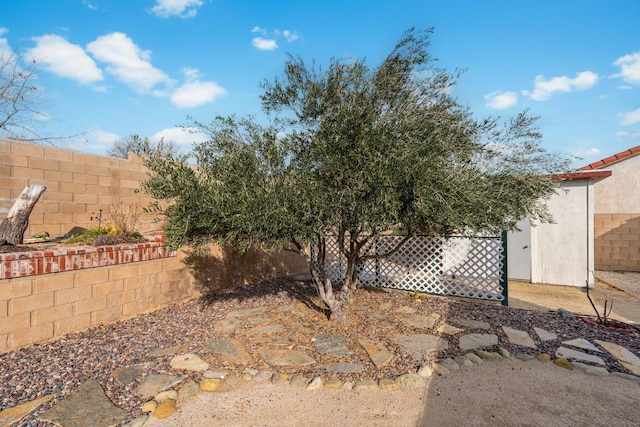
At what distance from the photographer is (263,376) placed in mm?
3127

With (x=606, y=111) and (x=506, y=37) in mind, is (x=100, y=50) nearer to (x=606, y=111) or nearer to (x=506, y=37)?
(x=506, y=37)

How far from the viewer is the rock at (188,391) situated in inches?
108

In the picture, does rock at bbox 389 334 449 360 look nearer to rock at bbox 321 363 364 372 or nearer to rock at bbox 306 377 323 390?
rock at bbox 321 363 364 372

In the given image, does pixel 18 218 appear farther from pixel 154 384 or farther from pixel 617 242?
pixel 617 242

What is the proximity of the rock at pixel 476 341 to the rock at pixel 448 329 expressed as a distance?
177 mm

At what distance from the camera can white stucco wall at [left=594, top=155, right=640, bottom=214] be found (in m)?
9.99

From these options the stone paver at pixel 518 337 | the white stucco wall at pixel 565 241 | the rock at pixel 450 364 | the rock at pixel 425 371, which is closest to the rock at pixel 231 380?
the rock at pixel 425 371

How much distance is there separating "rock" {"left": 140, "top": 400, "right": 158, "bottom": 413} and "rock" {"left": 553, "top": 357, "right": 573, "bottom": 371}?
3.96 metres

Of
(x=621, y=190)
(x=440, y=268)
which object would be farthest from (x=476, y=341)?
(x=621, y=190)

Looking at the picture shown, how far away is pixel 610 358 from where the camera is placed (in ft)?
11.7

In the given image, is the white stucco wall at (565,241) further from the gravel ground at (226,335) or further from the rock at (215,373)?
the rock at (215,373)

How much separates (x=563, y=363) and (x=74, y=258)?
5.76m

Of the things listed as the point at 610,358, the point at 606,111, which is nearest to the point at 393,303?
the point at 610,358

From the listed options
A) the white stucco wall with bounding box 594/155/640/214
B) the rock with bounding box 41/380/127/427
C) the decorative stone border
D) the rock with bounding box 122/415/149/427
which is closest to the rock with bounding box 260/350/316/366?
the rock with bounding box 122/415/149/427
